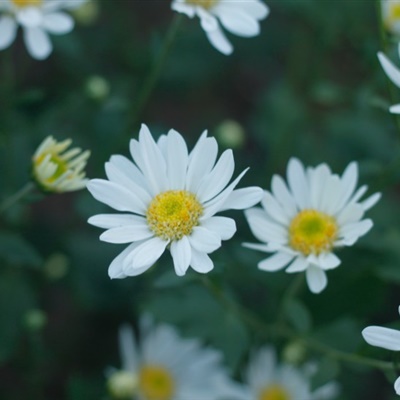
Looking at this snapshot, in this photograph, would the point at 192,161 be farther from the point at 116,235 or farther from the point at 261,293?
the point at 261,293

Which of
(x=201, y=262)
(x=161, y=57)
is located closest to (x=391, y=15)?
(x=161, y=57)

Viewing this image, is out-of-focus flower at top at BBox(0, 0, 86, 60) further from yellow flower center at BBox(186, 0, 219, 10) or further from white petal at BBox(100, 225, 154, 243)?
white petal at BBox(100, 225, 154, 243)

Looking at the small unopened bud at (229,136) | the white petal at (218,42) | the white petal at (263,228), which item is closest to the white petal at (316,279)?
the white petal at (263,228)

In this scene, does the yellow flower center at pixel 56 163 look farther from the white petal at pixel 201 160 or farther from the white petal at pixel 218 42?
the white petal at pixel 218 42

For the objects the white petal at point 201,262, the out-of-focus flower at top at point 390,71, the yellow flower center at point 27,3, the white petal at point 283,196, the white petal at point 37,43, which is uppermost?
the yellow flower center at point 27,3

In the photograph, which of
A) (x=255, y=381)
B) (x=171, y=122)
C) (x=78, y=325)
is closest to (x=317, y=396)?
(x=255, y=381)

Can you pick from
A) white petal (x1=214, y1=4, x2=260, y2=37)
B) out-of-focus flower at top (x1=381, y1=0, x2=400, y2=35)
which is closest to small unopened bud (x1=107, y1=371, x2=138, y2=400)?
white petal (x1=214, y1=4, x2=260, y2=37)
